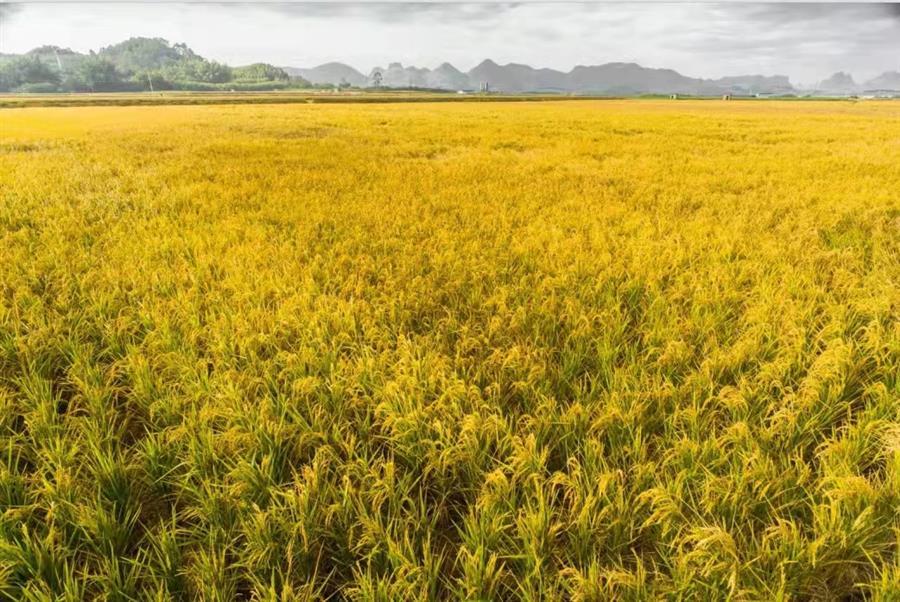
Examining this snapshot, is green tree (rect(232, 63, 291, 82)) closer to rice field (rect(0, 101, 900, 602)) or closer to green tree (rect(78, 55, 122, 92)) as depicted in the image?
green tree (rect(78, 55, 122, 92))

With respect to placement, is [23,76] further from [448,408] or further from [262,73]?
[448,408]

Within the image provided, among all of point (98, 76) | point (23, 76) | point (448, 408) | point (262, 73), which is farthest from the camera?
point (262, 73)

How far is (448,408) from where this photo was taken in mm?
2307

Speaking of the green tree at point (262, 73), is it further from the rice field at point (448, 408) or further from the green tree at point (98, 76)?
the rice field at point (448, 408)

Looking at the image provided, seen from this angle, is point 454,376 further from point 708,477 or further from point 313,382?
point 708,477

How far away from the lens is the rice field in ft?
5.39

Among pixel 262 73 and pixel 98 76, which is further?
pixel 262 73

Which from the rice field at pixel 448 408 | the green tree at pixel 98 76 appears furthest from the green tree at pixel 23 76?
the rice field at pixel 448 408

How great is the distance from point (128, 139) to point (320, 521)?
1802 cm

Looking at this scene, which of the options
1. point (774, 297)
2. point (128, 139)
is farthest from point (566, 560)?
point (128, 139)

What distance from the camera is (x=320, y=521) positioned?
181 cm

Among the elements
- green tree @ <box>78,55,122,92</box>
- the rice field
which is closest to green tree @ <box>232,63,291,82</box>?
green tree @ <box>78,55,122,92</box>

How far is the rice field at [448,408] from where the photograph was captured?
1643 millimetres

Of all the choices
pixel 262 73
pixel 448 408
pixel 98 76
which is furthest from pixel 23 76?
pixel 448 408
